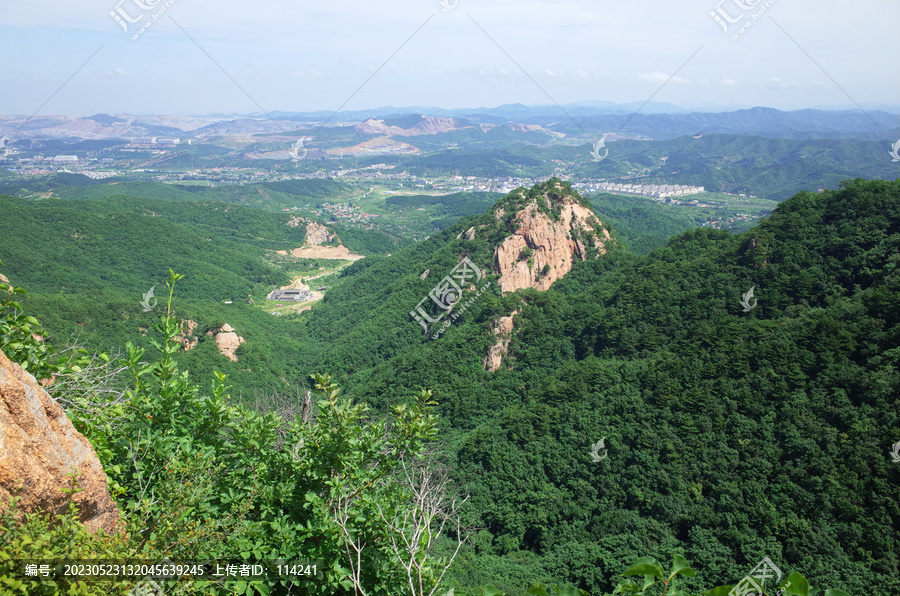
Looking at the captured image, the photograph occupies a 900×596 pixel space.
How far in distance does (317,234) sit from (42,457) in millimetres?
114288

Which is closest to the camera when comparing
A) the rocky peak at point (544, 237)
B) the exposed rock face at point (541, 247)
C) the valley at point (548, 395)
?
the valley at point (548, 395)

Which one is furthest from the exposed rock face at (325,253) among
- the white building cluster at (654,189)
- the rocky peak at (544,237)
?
the white building cluster at (654,189)

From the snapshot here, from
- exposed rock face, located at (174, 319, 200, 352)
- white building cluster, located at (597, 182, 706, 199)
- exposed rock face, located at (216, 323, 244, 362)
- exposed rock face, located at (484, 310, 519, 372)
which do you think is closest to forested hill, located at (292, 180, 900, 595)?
exposed rock face, located at (484, 310, 519, 372)

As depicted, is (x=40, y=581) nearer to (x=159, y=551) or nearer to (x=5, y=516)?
(x=5, y=516)

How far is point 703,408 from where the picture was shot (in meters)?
25.0

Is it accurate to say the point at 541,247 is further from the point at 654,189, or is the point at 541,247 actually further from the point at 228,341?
the point at 654,189

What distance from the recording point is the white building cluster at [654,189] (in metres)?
176

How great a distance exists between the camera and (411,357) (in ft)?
138

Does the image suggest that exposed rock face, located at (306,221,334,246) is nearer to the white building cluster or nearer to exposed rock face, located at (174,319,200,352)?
exposed rock face, located at (174,319,200,352)

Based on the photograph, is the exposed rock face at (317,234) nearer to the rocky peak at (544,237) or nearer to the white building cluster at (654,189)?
the rocky peak at (544,237)

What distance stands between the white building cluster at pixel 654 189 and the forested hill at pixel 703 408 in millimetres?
145662

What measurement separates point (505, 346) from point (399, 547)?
111 ft

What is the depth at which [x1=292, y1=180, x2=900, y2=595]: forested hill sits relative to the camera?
738 inches

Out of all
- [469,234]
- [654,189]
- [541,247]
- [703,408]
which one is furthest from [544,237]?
[654,189]
